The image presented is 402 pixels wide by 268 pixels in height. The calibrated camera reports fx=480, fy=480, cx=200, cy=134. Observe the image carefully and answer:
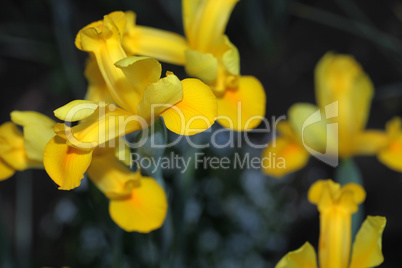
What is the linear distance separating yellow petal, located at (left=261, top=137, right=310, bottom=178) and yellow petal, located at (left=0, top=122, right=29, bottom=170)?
0.59 metres

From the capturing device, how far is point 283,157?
4.07 ft

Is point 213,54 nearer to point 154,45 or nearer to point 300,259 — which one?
point 154,45

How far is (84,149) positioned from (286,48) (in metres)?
1.46

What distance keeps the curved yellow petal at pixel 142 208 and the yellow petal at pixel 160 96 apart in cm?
14

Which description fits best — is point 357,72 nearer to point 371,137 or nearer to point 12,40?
point 371,137

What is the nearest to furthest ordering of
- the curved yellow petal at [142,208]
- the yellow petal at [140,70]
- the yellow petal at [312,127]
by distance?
the yellow petal at [140,70] < the curved yellow petal at [142,208] < the yellow petal at [312,127]

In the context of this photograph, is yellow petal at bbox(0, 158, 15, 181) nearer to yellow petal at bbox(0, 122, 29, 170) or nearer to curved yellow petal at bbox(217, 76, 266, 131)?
yellow petal at bbox(0, 122, 29, 170)

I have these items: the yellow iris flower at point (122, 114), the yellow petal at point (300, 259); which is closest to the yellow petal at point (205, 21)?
the yellow iris flower at point (122, 114)

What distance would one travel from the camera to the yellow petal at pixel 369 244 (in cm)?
68

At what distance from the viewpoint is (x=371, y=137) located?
121 centimetres

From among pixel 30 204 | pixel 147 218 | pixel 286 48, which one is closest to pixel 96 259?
pixel 30 204

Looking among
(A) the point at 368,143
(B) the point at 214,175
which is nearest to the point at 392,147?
(A) the point at 368,143

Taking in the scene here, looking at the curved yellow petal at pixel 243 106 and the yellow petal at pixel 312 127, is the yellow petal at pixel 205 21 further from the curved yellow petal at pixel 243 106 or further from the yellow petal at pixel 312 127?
the yellow petal at pixel 312 127

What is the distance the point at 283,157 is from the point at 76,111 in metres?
0.71
